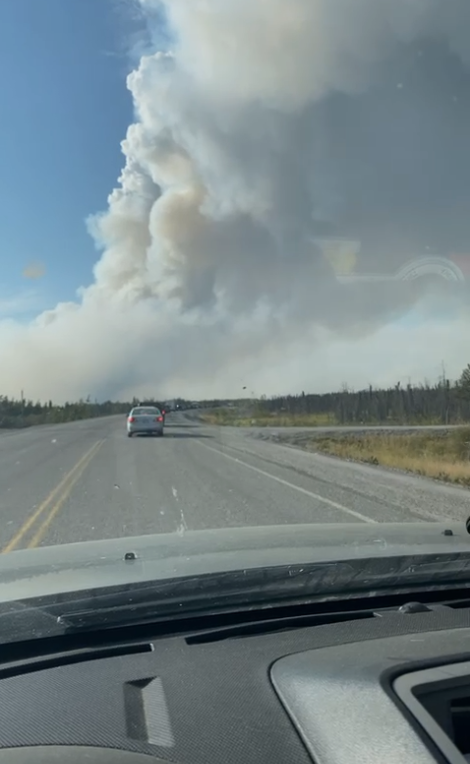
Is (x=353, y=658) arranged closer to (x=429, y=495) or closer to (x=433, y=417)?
(x=429, y=495)

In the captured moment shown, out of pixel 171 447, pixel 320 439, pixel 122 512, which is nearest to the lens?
pixel 122 512

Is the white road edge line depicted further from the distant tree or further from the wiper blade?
the distant tree

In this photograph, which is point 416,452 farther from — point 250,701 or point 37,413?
point 37,413

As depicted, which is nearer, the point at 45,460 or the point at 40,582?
the point at 40,582

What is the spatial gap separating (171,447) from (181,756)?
25360mm

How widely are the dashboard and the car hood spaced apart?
640 millimetres

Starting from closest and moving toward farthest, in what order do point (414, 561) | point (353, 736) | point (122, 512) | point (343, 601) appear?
point (353, 736) < point (343, 601) < point (414, 561) < point (122, 512)

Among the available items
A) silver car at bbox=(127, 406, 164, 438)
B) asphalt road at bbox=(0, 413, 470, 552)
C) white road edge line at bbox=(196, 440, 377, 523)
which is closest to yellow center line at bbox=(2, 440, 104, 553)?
asphalt road at bbox=(0, 413, 470, 552)

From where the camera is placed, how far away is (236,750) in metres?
2.14

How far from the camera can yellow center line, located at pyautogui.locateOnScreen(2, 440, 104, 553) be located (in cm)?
980

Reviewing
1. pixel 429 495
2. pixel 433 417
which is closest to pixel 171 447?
pixel 429 495

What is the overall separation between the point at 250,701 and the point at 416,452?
25.2 metres

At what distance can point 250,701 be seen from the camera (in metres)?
2.38

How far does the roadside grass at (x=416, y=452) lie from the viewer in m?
19.4
